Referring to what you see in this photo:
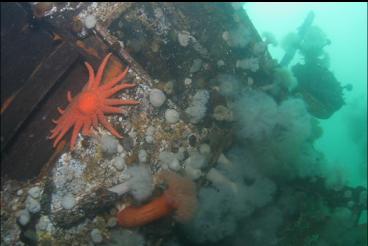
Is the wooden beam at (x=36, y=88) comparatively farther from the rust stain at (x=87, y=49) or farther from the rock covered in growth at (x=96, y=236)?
the rock covered in growth at (x=96, y=236)

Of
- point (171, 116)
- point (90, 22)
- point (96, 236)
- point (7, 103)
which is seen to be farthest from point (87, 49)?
point (96, 236)

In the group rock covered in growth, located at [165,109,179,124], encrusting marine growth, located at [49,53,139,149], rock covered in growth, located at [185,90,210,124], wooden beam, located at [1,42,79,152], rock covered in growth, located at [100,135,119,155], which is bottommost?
rock covered in growth, located at [185,90,210,124]

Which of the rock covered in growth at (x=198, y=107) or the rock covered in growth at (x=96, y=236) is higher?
the rock covered in growth at (x=198, y=107)

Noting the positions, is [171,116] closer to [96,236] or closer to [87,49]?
[87,49]

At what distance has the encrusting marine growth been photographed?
437 cm

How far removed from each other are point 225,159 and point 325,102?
156 inches

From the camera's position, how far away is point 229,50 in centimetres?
608

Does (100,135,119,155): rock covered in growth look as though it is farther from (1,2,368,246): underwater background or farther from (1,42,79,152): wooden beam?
(1,42,79,152): wooden beam

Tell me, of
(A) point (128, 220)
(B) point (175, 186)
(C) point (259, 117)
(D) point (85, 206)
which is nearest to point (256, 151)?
(C) point (259, 117)

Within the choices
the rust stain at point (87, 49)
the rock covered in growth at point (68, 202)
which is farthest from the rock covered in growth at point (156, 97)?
the rock covered in growth at point (68, 202)

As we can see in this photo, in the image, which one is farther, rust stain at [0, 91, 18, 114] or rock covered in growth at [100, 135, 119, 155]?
rock covered in growth at [100, 135, 119, 155]

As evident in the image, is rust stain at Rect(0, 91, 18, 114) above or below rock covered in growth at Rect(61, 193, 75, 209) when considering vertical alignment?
above

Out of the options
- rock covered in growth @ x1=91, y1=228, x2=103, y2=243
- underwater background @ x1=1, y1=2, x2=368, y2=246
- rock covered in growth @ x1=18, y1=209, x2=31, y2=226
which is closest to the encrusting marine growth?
underwater background @ x1=1, y1=2, x2=368, y2=246

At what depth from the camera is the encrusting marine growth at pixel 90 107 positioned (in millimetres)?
4371
